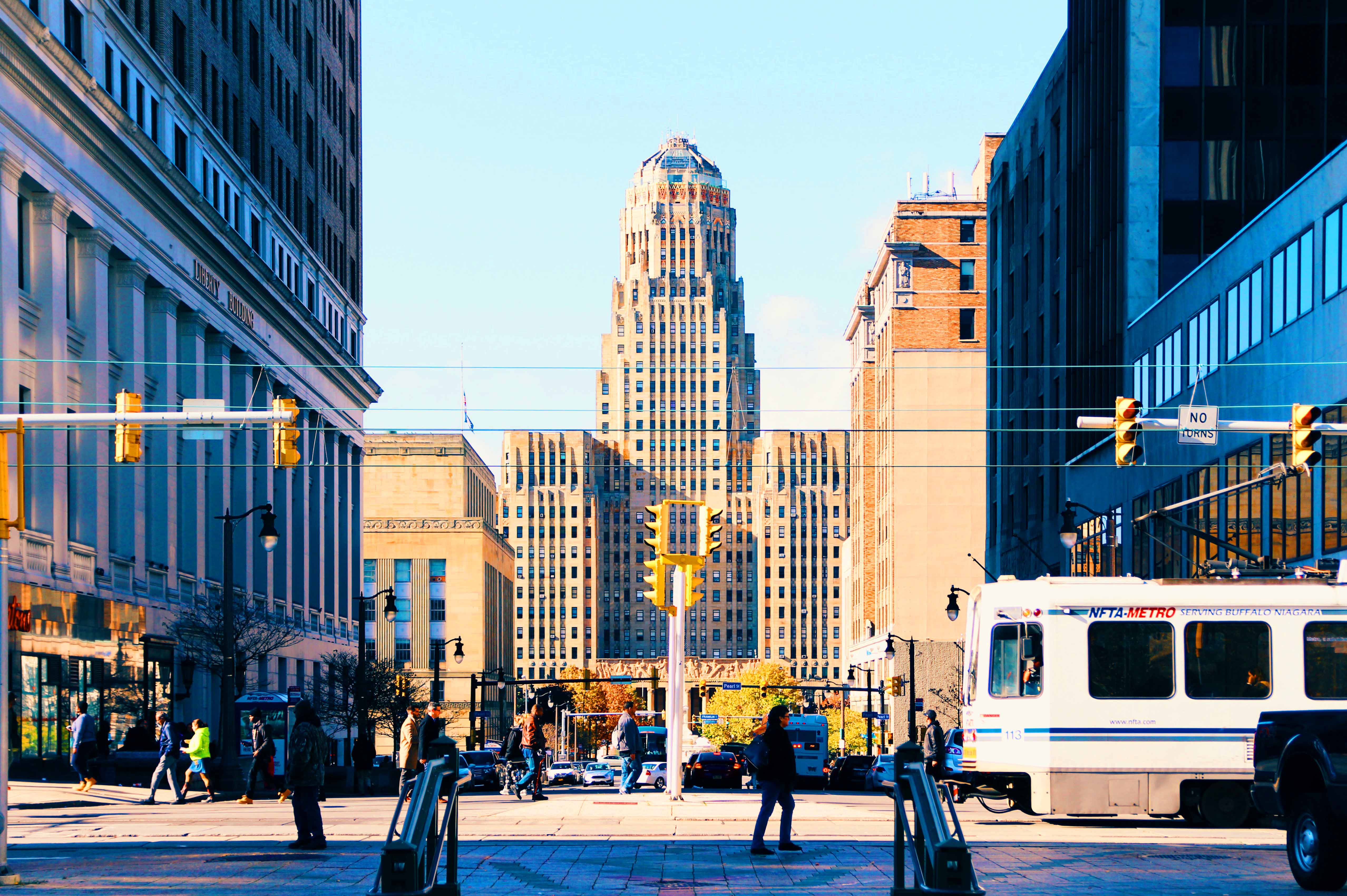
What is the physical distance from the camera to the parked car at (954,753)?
3238 cm

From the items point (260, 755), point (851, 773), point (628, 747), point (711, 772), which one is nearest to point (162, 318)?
point (711, 772)

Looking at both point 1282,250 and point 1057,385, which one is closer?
point 1282,250

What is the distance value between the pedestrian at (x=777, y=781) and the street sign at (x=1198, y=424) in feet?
32.8

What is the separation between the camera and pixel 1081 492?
65.6 meters

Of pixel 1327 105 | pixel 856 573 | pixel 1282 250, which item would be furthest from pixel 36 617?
pixel 856 573

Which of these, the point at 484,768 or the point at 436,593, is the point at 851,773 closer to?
the point at 484,768

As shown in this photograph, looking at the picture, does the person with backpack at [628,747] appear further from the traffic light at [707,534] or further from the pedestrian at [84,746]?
the pedestrian at [84,746]

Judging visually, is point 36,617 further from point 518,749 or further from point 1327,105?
point 1327,105

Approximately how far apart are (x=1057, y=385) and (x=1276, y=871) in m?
57.2

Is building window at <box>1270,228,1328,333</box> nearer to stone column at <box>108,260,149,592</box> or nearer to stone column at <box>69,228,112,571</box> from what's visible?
stone column at <box>69,228,112,571</box>

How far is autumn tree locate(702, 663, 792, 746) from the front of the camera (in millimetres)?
148250

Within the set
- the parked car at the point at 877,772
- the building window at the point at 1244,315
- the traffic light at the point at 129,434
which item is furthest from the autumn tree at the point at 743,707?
the traffic light at the point at 129,434

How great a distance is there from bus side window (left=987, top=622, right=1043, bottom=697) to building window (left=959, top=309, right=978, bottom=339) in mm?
98878

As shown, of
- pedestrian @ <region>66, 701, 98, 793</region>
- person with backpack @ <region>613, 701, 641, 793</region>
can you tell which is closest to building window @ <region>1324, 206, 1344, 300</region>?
person with backpack @ <region>613, 701, 641, 793</region>
